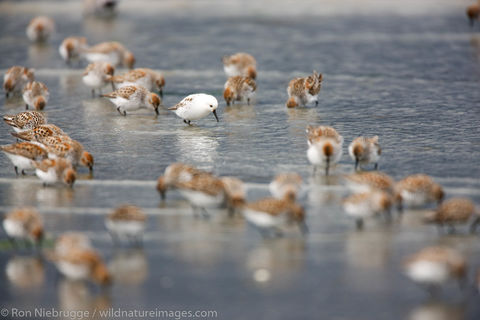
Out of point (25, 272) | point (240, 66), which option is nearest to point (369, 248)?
point (25, 272)

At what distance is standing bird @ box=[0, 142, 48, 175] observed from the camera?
10898 mm

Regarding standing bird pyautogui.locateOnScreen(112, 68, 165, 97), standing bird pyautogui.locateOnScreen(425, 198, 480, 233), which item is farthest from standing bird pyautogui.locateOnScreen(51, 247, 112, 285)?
standing bird pyautogui.locateOnScreen(112, 68, 165, 97)

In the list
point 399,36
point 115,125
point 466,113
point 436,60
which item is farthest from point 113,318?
point 399,36

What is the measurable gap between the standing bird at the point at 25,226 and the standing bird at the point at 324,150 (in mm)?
3849

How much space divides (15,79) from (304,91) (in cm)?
576

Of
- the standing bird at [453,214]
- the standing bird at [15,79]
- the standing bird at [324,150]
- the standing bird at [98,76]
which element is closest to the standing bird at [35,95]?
the standing bird at [15,79]

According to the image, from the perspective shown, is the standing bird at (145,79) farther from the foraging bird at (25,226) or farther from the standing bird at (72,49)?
the foraging bird at (25,226)

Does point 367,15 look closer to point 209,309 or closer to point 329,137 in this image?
point 329,137

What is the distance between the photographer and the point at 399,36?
70.8 feet

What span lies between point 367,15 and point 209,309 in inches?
742

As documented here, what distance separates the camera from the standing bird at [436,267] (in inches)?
279

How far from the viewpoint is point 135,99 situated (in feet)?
47.8

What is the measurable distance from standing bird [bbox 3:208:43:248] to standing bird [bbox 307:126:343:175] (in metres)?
3.85

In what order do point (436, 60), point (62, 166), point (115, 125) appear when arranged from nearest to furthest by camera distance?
point (62, 166) < point (115, 125) < point (436, 60)
